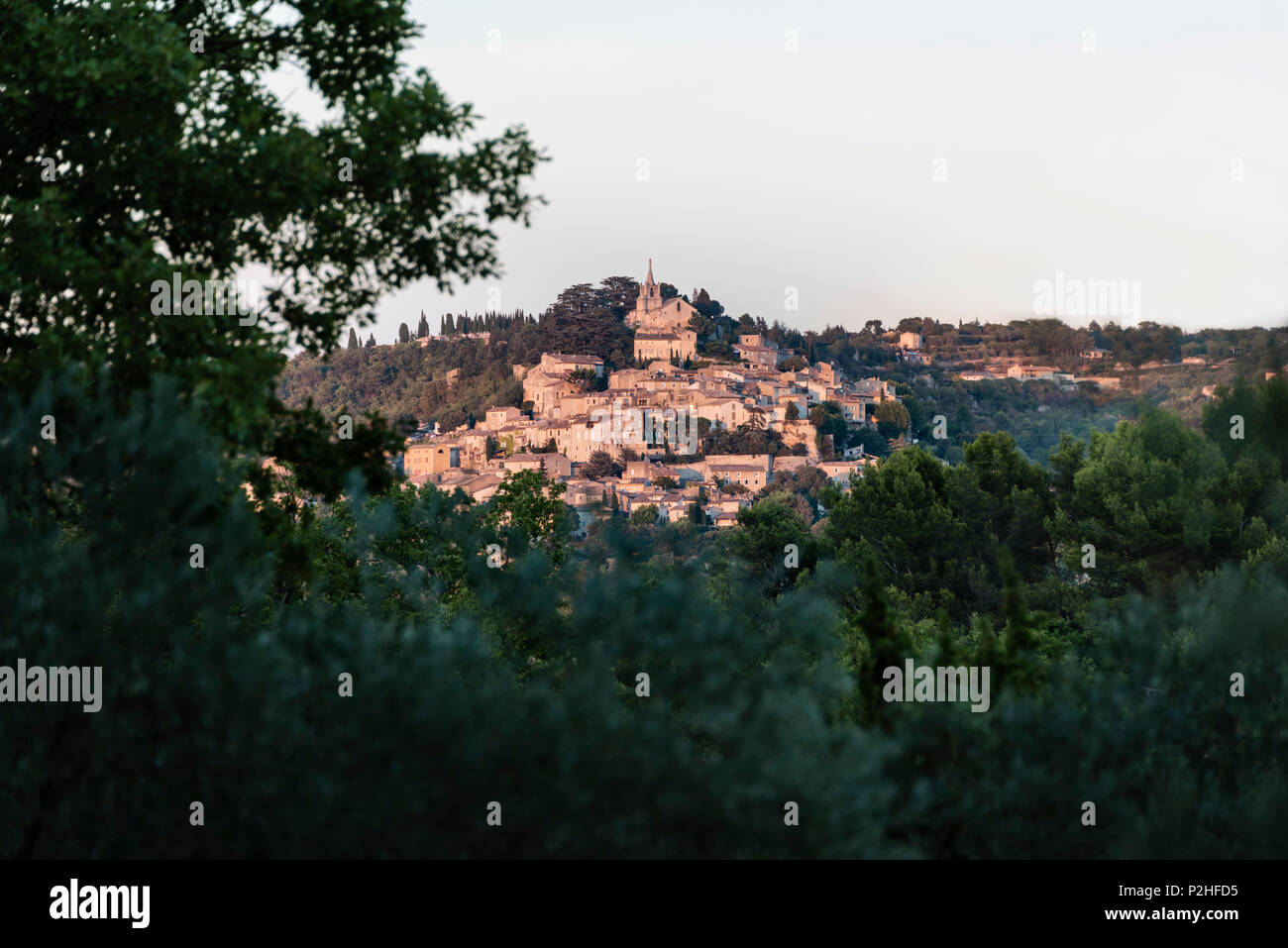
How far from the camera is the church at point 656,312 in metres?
137

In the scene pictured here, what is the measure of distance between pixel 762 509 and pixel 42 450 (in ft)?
77.2

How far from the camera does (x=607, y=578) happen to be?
4527mm

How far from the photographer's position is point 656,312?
140875 millimetres

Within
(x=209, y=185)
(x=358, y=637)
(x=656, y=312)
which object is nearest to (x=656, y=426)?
(x=656, y=312)

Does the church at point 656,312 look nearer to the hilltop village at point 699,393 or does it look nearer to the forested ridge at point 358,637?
the hilltop village at point 699,393

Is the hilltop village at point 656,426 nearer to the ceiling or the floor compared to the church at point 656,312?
nearer to the floor

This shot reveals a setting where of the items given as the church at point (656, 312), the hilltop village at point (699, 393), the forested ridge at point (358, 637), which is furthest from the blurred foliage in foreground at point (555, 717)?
the church at point (656, 312)

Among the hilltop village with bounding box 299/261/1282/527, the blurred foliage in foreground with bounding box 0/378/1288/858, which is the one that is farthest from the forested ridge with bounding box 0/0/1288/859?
the hilltop village with bounding box 299/261/1282/527

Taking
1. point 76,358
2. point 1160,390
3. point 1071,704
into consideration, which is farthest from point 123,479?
point 1160,390

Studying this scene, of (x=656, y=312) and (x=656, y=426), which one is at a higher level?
(x=656, y=312)

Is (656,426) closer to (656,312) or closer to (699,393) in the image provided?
(699,393)

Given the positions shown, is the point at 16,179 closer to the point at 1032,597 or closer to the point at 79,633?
the point at 79,633

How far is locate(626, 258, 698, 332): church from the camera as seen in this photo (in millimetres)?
137000

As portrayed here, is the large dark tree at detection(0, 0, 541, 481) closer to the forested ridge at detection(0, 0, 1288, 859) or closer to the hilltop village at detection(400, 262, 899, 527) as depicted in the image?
the forested ridge at detection(0, 0, 1288, 859)
